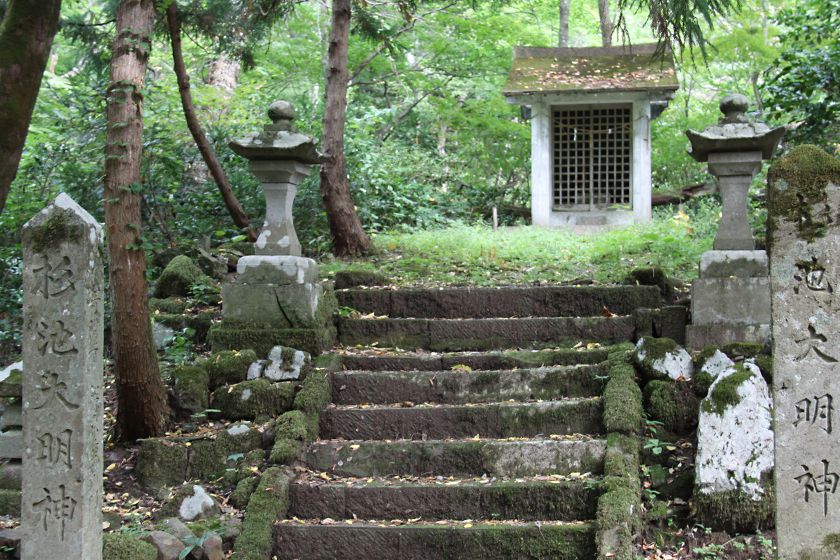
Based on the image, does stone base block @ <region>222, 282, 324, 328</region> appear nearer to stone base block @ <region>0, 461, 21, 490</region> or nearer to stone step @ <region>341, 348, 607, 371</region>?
stone step @ <region>341, 348, 607, 371</region>

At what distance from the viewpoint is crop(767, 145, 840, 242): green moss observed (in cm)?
406

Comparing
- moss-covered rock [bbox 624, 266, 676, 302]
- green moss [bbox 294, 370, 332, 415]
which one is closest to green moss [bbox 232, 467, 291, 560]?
green moss [bbox 294, 370, 332, 415]

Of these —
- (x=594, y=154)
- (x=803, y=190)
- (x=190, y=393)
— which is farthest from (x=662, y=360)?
(x=594, y=154)

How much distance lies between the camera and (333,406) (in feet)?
22.4

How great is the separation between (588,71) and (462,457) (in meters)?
11.0

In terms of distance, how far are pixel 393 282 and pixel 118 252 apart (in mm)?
3521

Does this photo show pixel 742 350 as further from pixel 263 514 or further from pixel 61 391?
pixel 61 391

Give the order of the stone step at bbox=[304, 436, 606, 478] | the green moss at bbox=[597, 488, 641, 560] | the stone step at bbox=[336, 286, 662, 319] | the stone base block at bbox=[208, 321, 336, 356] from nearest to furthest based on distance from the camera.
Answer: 1. the green moss at bbox=[597, 488, 641, 560]
2. the stone step at bbox=[304, 436, 606, 478]
3. the stone base block at bbox=[208, 321, 336, 356]
4. the stone step at bbox=[336, 286, 662, 319]

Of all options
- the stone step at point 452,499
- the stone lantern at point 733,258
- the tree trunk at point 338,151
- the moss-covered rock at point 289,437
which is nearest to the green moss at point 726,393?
the stone step at point 452,499

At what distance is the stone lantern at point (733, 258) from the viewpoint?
22.4ft

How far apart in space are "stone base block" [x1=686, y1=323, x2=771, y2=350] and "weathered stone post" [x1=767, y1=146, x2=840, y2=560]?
2874mm

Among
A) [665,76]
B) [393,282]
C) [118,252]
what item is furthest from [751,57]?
[118,252]

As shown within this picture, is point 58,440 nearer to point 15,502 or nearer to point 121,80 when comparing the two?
point 15,502

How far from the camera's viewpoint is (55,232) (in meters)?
4.29
